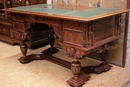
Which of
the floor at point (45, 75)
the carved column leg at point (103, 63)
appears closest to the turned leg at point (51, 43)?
the floor at point (45, 75)

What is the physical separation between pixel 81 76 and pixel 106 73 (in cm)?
39

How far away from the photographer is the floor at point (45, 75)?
1.91 metres

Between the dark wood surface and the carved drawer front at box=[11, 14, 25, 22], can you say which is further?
the dark wood surface

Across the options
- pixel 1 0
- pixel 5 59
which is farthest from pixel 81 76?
pixel 1 0

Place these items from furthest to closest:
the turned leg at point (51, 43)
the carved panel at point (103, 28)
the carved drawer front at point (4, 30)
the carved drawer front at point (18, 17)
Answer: the carved drawer front at point (4, 30) → the turned leg at point (51, 43) → the carved drawer front at point (18, 17) → the carved panel at point (103, 28)

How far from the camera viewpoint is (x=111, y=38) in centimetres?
190

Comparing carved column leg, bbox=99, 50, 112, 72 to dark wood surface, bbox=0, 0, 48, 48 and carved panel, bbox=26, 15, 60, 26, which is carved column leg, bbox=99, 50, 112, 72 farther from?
dark wood surface, bbox=0, 0, 48, 48

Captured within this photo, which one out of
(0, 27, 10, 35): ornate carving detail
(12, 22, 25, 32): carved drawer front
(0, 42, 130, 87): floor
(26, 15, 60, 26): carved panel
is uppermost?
(26, 15, 60, 26): carved panel

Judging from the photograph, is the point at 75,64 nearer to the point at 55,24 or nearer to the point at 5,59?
the point at 55,24

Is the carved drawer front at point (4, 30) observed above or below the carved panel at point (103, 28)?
below

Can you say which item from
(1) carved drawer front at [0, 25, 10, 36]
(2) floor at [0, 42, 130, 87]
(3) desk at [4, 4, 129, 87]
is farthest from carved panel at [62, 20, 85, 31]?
(1) carved drawer front at [0, 25, 10, 36]

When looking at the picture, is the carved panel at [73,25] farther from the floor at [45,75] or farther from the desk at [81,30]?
the floor at [45,75]

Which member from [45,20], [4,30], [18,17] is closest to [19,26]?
[18,17]

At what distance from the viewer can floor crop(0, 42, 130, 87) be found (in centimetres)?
191
